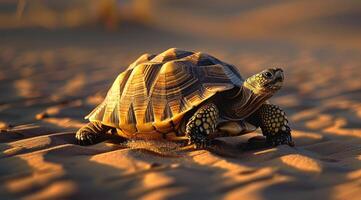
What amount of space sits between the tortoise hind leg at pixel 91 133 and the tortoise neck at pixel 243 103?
117 cm

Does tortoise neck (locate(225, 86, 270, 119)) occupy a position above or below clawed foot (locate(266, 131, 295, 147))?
above

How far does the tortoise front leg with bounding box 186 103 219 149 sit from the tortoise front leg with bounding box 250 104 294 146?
0.54 metres

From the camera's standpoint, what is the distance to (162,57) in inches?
171

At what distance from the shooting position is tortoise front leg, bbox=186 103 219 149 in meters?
3.64

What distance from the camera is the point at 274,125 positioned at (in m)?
3.96

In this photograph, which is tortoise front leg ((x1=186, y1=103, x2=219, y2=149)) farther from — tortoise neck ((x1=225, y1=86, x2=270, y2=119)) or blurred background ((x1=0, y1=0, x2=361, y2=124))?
blurred background ((x1=0, y1=0, x2=361, y2=124))

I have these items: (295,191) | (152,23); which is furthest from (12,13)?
(295,191)

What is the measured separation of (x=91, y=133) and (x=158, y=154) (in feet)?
3.36

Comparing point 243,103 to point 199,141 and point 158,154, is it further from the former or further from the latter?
point 158,154

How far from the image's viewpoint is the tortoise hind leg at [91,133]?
4.12 m

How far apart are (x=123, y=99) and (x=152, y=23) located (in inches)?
737

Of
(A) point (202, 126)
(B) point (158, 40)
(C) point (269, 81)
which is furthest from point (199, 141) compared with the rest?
(B) point (158, 40)

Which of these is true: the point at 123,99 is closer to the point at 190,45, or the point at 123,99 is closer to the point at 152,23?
the point at 190,45

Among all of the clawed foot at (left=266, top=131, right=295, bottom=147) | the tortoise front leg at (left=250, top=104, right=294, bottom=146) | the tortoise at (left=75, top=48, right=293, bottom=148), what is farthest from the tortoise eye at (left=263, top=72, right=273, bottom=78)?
the clawed foot at (left=266, top=131, right=295, bottom=147)
